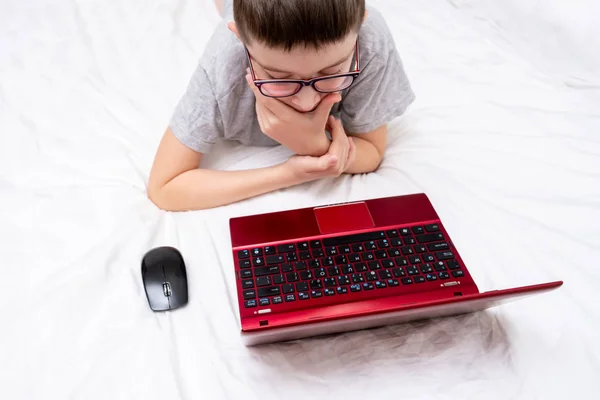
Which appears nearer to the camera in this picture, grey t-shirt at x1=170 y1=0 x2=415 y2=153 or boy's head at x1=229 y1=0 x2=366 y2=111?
boy's head at x1=229 y1=0 x2=366 y2=111

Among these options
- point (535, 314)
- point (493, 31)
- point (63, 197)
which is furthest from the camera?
point (493, 31)

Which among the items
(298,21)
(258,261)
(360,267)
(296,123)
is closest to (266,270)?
(258,261)

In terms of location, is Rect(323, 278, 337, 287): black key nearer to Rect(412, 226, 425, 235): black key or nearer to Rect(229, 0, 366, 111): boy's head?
Rect(412, 226, 425, 235): black key

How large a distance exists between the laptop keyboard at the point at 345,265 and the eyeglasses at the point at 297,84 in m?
0.22

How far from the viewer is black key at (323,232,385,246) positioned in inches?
28.9

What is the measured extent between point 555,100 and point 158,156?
2.74 ft

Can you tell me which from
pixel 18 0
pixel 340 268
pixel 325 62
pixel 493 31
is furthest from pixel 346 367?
pixel 18 0

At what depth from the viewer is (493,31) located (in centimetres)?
126

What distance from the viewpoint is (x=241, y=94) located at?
0.84 m

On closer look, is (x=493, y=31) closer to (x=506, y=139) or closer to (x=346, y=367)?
(x=506, y=139)

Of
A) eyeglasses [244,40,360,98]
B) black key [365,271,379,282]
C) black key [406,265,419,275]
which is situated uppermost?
eyeglasses [244,40,360,98]

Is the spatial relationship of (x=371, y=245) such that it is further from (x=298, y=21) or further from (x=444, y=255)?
(x=298, y=21)

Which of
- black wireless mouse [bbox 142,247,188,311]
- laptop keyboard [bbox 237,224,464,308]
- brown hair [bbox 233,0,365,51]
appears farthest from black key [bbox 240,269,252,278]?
brown hair [bbox 233,0,365,51]

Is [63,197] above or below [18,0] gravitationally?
below
